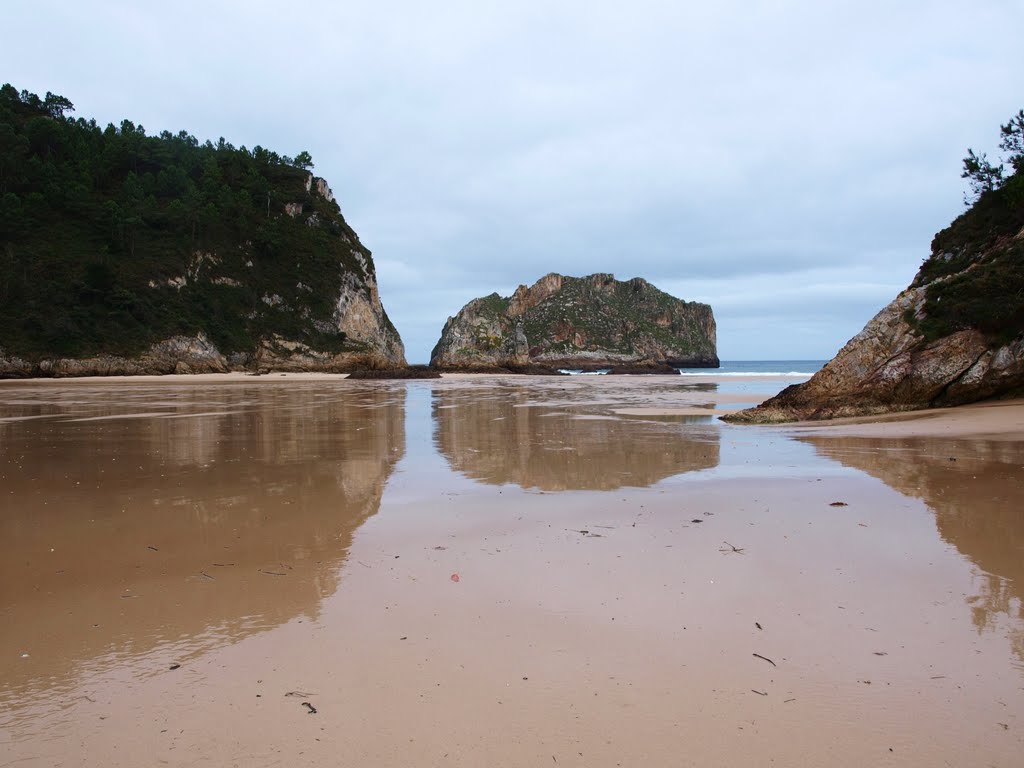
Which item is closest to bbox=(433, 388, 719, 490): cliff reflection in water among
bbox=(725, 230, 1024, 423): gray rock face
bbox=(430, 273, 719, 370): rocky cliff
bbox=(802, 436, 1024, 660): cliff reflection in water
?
bbox=(802, 436, 1024, 660): cliff reflection in water

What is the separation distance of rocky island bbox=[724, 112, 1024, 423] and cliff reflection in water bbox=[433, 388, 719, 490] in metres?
3.65

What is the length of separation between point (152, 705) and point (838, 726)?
2928 millimetres

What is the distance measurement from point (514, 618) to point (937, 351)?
14.8m

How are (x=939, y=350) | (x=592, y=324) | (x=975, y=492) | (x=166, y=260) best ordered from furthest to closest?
(x=592, y=324) < (x=166, y=260) < (x=939, y=350) < (x=975, y=492)

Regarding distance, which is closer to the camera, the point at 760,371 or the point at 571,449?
the point at 571,449

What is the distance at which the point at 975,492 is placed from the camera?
20.5ft

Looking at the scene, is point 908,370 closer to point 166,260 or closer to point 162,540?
point 162,540

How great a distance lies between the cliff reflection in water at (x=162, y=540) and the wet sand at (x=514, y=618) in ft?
0.10

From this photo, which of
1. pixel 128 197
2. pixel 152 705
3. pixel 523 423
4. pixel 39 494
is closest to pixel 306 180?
pixel 128 197

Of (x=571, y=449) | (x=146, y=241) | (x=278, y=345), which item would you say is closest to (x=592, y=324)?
(x=278, y=345)

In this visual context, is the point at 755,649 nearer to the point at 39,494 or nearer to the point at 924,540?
the point at 924,540

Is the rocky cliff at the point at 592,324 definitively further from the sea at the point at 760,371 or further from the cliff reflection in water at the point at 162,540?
the cliff reflection in water at the point at 162,540

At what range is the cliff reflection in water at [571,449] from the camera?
7777 mm

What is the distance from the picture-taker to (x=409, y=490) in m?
6.96
